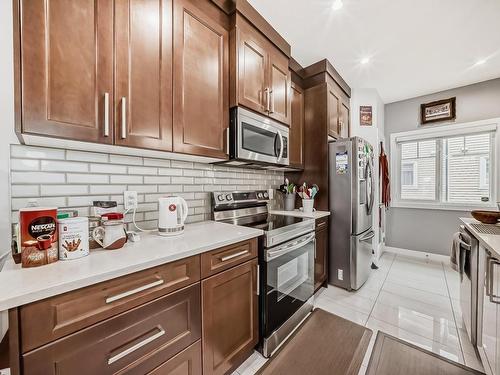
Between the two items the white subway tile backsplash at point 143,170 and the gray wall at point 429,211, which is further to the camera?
the gray wall at point 429,211

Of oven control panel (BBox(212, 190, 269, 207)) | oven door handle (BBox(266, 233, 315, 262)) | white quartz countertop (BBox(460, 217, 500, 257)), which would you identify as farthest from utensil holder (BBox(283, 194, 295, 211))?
white quartz countertop (BBox(460, 217, 500, 257))

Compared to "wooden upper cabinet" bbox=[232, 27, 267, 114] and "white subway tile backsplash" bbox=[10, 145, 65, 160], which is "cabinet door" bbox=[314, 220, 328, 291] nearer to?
"wooden upper cabinet" bbox=[232, 27, 267, 114]

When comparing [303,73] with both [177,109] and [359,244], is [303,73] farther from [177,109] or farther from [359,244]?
[359,244]

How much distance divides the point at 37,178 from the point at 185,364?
46.3 inches

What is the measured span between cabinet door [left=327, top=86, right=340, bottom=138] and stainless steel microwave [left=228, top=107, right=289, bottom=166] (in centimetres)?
81

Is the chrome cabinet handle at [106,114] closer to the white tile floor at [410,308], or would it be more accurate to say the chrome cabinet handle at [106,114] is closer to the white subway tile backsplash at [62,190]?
the white subway tile backsplash at [62,190]

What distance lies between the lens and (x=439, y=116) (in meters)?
3.26

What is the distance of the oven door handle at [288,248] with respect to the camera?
1.42 m

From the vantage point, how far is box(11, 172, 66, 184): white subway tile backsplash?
97cm

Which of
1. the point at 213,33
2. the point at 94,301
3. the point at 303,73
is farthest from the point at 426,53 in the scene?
the point at 94,301

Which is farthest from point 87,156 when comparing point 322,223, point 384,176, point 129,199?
point 384,176

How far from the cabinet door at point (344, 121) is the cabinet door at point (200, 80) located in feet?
6.48

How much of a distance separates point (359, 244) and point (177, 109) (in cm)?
232

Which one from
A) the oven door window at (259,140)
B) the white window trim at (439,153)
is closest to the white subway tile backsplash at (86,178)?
the oven door window at (259,140)
